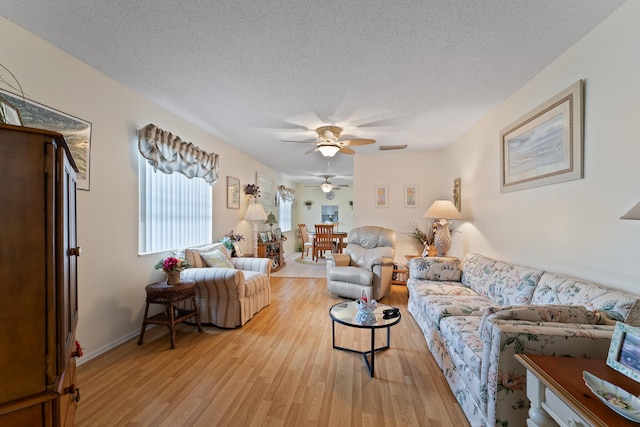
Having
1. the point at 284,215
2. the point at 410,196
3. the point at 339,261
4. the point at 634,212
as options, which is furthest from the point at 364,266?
the point at 284,215

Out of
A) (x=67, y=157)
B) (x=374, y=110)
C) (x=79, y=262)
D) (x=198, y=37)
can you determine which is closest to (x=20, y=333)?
(x=67, y=157)

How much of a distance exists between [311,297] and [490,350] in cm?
318

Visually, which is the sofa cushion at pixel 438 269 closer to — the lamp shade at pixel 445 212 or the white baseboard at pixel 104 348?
the lamp shade at pixel 445 212

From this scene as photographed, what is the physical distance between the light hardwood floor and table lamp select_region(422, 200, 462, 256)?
1448mm

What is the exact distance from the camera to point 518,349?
1.29 m

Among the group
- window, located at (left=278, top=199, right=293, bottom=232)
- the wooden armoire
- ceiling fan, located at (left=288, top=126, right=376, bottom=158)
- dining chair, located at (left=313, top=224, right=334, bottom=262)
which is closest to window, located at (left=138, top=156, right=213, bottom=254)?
ceiling fan, located at (left=288, top=126, right=376, bottom=158)

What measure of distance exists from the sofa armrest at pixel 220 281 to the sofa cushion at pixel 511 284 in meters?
2.58

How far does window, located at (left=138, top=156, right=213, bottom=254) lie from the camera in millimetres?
3072

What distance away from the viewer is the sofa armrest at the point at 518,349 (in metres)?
1.25

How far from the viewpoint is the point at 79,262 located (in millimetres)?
2295

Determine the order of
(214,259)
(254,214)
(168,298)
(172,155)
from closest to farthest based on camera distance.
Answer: (168,298), (172,155), (214,259), (254,214)

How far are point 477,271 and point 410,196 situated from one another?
2.57 metres

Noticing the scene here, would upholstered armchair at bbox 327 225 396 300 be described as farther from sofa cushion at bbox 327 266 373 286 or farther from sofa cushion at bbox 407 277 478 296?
sofa cushion at bbox 407 277 478 296

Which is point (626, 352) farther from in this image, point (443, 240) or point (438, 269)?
point (443, 240)
